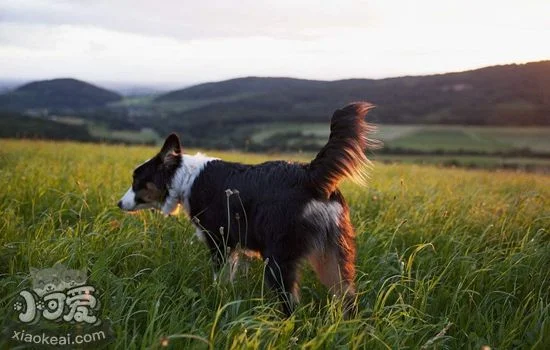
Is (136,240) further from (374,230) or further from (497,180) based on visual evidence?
(497,180)

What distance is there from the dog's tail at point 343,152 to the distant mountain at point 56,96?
1819 cm

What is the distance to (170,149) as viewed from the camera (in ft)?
13.1

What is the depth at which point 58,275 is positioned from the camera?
2.65 m

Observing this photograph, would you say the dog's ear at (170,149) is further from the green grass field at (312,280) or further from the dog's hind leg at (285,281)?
the dog's hind leg at (285,281)

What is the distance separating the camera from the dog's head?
4.00 metres

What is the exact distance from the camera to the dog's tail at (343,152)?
2971 mm

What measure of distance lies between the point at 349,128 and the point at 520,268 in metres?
1.97

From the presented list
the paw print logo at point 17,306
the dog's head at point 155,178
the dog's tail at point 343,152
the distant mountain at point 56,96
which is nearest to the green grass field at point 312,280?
the paw print logo at point 17,306

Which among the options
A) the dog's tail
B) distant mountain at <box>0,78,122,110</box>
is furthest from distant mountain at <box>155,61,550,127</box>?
distant mountain at <box>0,78,122,110</box>

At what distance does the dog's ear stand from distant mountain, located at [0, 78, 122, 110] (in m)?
16.6

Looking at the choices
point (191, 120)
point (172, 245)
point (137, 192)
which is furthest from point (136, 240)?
point (191, 120)

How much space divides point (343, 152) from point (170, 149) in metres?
1.74

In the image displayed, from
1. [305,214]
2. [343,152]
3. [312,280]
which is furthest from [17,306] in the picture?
[343,152]

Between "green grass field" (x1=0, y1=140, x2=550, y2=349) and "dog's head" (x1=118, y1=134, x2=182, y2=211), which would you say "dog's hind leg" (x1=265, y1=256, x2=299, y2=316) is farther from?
"dog's head" (x1=118, y1=134, x2=182, y2=211)
